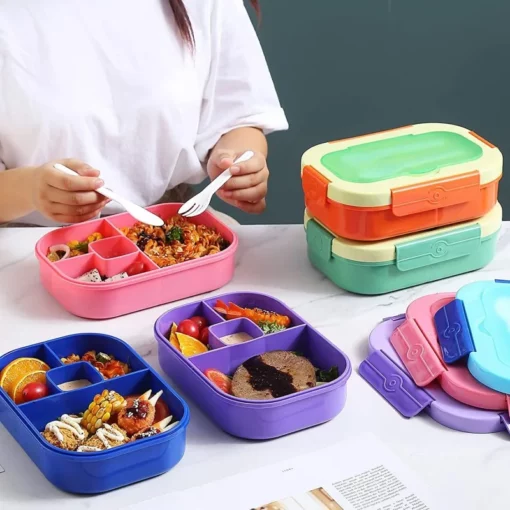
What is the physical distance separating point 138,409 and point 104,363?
122 millimetres

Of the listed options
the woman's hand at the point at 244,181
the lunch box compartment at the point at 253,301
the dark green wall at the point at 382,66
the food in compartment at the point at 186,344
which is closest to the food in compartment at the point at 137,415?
the food in compartment at the point at 186,344

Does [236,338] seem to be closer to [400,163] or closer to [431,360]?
[431,360]

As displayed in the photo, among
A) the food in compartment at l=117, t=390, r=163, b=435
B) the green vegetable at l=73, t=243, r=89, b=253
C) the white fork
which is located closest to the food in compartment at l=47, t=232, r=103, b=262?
the green vegetable at l=73, t=243, r=89, b=253

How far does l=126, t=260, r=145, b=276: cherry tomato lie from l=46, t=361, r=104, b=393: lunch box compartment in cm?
20

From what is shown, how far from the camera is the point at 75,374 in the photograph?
95cm

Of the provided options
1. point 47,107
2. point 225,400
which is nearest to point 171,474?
point 225,400

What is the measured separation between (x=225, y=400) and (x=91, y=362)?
A: 0.17 m

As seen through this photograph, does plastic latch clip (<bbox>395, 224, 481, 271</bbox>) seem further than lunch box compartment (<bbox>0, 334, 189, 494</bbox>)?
Yes

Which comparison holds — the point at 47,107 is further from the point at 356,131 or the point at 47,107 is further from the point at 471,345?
the point at 356,131

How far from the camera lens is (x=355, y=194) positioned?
3.59 feet

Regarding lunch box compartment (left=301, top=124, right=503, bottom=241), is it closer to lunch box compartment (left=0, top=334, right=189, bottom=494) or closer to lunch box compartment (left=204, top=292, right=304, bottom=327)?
lunch box compartment (left=204, top=292, right=304, bottom=327)

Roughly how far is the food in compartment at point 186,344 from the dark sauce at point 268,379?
6 centimetres

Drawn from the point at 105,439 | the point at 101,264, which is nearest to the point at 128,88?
the point at 101,264

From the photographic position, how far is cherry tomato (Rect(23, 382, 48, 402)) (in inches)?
35.7
